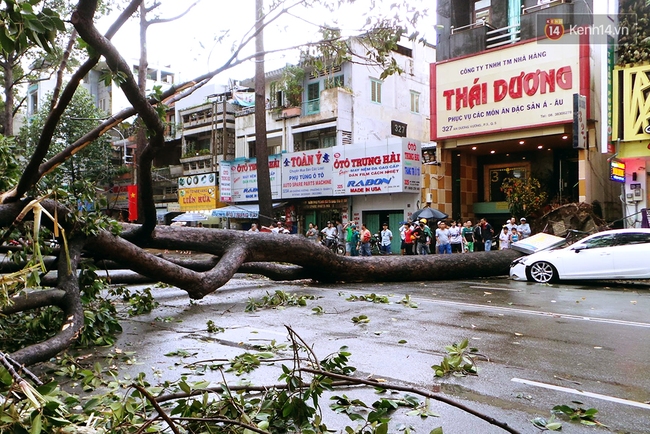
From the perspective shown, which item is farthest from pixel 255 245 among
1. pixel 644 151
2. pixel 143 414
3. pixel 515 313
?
pixel 644 151

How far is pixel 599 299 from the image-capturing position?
401 inches

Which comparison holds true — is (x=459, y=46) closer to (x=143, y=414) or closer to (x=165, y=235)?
(x=165, y=235)

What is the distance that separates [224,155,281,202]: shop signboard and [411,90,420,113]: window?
8862 millimetres

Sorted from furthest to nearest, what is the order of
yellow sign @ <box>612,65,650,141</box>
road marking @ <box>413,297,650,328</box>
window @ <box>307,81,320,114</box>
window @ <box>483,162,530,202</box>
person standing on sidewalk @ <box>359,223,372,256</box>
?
window @ <box>307,81,320,114</box>, window @ <box>483,162,530,202</box>, person standing on sidewalk @ <box>359,223,372,256</box>, yellow sign @ <box>612,65,650,141</box>, road marking @ <box>413,297,650,328</box>

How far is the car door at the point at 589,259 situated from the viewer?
40.2 feet

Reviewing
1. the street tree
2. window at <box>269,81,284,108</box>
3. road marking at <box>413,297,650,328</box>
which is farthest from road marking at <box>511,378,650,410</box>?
the street tree

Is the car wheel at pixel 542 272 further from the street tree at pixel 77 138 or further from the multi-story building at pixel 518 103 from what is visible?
the street tree at pixel 77 138

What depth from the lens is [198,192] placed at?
3453 cm

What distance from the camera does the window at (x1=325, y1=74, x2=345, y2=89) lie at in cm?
2841

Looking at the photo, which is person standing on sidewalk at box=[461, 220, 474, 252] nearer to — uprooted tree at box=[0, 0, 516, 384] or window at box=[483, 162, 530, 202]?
window at box=[483, 162, 530, 202]

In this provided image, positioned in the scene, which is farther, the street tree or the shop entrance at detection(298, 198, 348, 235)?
the street tree

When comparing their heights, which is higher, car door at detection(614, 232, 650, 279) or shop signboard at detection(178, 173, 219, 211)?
shop signboard at detection(178, 173, 219, 211)

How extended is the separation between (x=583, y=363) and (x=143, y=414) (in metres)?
4.39

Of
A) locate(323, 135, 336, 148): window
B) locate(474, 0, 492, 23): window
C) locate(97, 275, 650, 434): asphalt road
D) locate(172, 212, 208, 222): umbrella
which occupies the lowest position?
locate(97, 275, 650, 434): asphalt road
